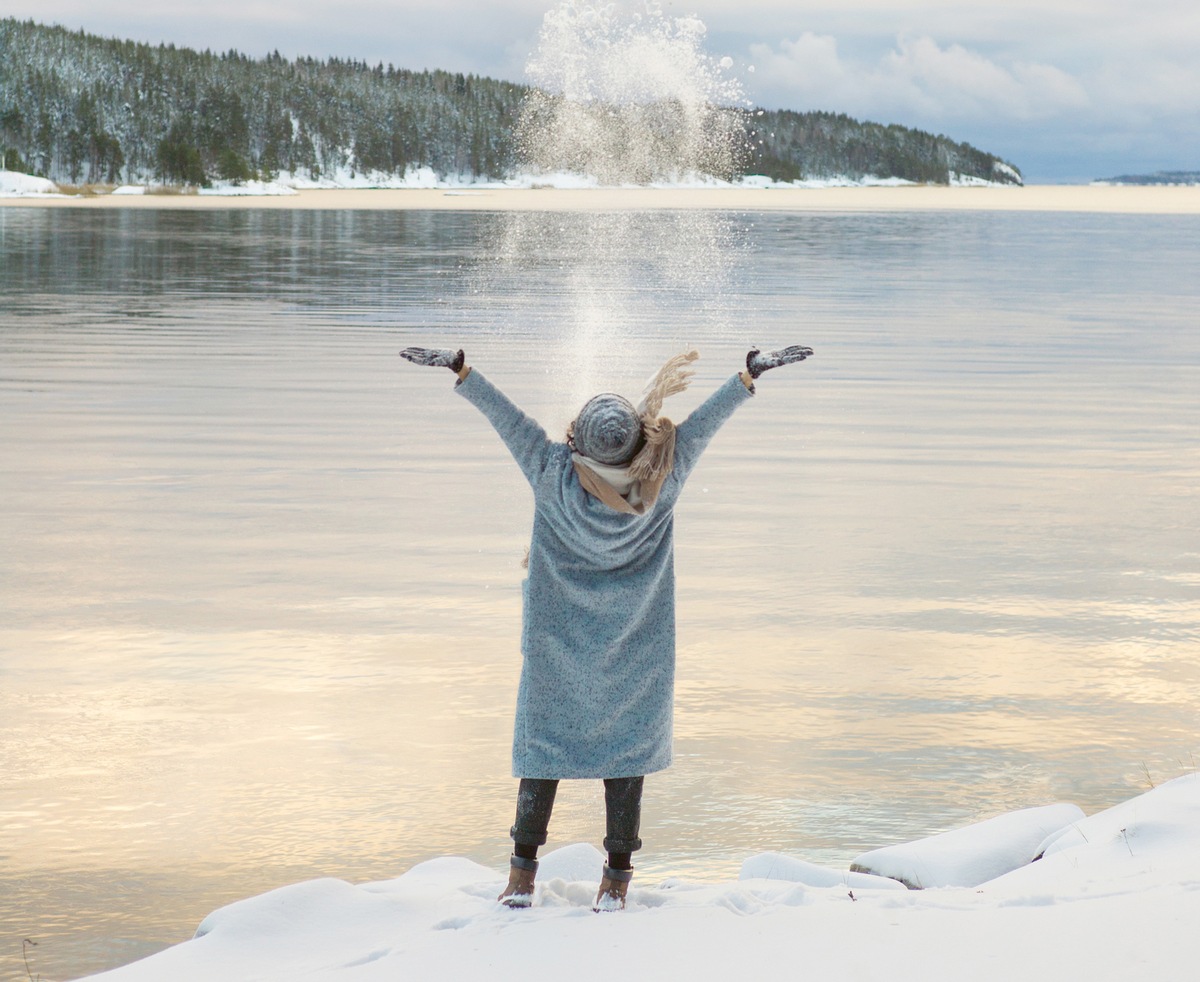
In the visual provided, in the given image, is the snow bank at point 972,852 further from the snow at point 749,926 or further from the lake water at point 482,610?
the lake water at point 482,610

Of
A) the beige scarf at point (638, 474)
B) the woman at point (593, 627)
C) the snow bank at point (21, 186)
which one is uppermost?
the snow bank at point (21, 186)

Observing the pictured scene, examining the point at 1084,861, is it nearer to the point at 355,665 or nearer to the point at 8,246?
the point at 355,665

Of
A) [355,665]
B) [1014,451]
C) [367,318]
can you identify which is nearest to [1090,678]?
[355,665]

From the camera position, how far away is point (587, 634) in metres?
4.34

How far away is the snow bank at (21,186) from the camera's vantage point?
141 meters

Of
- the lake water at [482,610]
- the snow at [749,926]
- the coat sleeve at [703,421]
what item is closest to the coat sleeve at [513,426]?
the coat sleeve at [703,421]

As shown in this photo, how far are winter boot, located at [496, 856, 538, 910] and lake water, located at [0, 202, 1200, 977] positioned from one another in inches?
36.8

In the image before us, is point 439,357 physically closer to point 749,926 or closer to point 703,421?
point 703,421

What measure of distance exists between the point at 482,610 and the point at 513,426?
402 cm

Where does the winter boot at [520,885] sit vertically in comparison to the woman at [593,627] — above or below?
below

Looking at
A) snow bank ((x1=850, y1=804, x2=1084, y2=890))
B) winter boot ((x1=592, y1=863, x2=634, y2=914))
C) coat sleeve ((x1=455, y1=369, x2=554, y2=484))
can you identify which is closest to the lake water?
snow bank ((x1=850, y1=804, x2=1084, y2=890))

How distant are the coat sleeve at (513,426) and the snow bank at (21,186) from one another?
5712 inches

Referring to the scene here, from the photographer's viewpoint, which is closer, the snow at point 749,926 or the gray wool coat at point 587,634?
the snow at point 749,926

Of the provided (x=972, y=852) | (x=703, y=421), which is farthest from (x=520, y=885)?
(x=972, y=852)
